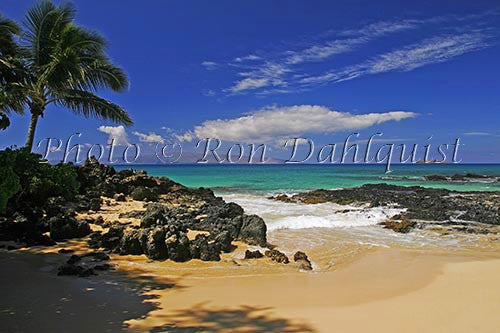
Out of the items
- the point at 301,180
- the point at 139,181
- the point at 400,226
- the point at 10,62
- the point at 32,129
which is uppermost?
the point at 10,62

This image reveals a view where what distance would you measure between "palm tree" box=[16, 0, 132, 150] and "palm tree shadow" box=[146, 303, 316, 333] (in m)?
8.85

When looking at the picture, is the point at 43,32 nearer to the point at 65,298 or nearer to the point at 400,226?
the point at 65,298

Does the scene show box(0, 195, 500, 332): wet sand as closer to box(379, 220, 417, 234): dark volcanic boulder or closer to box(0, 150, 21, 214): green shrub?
box(0, 150, 21, 214): green shrub

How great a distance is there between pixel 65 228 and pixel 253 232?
16.1ft

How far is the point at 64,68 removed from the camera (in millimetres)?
11523

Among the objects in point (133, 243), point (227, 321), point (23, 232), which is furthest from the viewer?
point (23, 232)

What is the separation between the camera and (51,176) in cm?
651

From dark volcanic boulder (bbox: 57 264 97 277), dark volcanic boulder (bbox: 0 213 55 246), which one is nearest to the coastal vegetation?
dark volcanic boulder (bbox: 0 213 55 246)

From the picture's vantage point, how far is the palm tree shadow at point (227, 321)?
4637 millimetres

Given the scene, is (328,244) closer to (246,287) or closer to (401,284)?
(401,284)

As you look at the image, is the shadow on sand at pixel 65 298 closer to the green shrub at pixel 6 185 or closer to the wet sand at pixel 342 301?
the wet sand at pixel 342 301

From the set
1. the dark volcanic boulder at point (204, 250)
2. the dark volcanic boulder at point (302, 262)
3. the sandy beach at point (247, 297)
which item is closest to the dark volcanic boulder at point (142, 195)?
the sandy beach at point (247, 297)

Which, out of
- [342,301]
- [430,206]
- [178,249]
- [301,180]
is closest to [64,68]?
[178,249]

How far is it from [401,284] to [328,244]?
3547 millimetres
